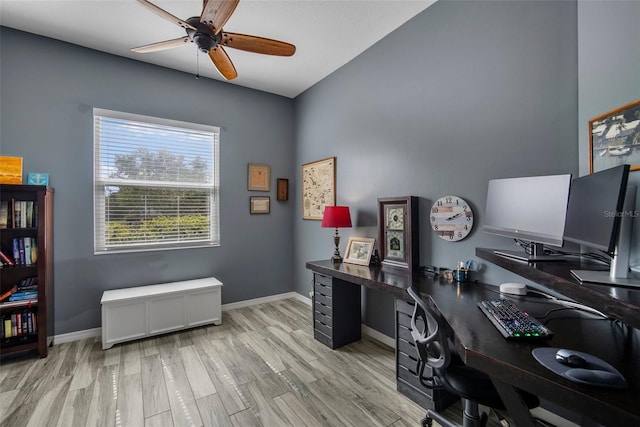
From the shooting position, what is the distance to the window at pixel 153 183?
308 centimetres

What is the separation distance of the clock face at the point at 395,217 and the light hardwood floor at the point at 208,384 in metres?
1.18

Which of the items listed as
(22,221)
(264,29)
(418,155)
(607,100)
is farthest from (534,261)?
(22,221)

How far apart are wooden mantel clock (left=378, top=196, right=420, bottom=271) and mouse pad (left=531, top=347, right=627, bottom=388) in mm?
1503

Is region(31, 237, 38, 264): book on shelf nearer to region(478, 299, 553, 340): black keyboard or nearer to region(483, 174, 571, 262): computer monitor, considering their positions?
region(478, 299, 553, 340): black keyboard

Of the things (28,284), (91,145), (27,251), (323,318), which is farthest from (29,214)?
(323,318)

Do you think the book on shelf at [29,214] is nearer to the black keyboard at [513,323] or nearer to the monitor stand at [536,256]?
the black keyboard at [513,323]

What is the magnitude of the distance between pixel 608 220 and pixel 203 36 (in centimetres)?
250

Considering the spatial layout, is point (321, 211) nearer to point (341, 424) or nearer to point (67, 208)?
point (341, 424)

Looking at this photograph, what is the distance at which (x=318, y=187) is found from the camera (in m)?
3.79

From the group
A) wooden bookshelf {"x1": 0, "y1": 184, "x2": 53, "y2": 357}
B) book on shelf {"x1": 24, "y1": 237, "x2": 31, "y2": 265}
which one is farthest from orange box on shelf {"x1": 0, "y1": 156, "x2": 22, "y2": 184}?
book on shelf {"x1": 24, "y1": 237, "x2": 31, "y2": 265}

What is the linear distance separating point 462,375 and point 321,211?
8.57 feet

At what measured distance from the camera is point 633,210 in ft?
3.82

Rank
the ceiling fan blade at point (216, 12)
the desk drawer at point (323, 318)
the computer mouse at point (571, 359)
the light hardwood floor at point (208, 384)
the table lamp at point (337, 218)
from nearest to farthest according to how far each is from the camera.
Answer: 1. the computer mouse at point (571, 359)
2. the ceiling fan blade at point (216, 12)
3. the light hardwood floor at point (208, 384)
4. the desk drawer at point (323, 318)
5. the table lamp at point (337, 218)

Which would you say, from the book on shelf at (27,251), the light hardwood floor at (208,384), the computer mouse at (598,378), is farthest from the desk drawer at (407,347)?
the book on shelf at (27,251)
